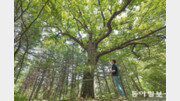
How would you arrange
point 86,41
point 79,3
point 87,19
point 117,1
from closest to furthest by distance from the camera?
point 117,1, point 79,3, point 87,19, point 86,41

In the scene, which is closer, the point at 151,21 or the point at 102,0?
the point at 102,0

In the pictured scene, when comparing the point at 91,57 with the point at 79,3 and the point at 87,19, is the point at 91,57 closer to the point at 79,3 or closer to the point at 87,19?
the point at 87,19

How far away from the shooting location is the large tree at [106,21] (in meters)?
4.65

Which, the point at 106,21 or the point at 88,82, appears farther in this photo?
the point at 106,21

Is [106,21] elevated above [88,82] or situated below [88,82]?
above

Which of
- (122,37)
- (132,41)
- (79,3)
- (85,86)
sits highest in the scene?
(79,3)

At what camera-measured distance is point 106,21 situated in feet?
19.1

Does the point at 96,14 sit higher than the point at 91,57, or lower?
higher

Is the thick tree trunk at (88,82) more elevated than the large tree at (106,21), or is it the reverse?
the large tree at (106,21)

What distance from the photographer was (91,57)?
5910 mm

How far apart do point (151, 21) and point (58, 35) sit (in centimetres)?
761

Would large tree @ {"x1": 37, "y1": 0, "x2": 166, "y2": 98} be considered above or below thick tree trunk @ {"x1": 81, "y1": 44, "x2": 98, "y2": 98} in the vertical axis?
above

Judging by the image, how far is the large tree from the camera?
4648 millimetres

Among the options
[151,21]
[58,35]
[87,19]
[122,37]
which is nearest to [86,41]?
[87,19]
